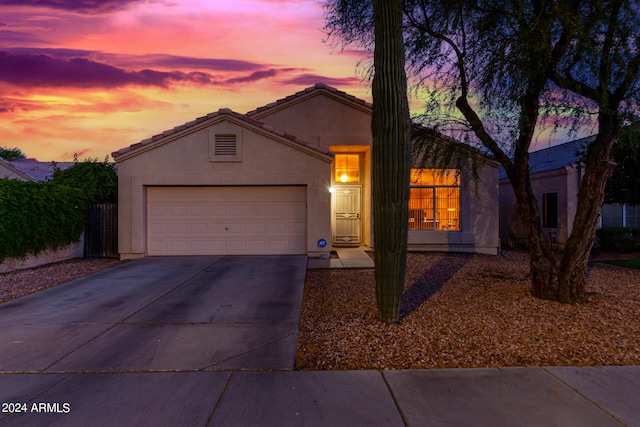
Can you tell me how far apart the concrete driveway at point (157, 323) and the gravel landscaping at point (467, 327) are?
0.47 metres

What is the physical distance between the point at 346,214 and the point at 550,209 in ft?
27.5

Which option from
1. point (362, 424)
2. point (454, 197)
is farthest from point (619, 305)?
point (454, 197)

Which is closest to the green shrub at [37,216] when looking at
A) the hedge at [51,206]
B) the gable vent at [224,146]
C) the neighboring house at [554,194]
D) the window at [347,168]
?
the hedge at [51,206]

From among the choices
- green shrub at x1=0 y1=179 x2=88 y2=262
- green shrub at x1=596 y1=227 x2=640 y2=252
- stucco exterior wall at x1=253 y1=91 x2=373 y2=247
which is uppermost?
stucco exterior wall at x1=253 y1=91 x2=373 y2=247

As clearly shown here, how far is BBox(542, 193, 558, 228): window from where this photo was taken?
15930mm

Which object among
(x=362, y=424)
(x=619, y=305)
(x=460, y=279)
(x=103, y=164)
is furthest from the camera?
(x=103, y=164)

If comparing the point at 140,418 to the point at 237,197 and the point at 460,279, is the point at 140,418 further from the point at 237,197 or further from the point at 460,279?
the point at 237,197

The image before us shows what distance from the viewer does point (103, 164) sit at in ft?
44.3

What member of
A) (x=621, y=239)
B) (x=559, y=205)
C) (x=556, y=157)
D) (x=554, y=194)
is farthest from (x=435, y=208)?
(x=556, y=157)

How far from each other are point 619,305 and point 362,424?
19.4 feet

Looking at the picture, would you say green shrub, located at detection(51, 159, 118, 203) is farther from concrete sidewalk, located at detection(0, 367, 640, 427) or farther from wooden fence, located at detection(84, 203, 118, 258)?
concrete sidewalk, located at detection(0, 367, 640, 427)

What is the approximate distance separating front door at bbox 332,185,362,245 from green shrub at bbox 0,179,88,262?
8.07m

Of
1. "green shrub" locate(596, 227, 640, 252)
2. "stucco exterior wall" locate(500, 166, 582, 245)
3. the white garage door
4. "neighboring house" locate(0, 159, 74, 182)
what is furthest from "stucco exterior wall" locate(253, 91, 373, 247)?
"green shrub" locate(596, 227, 640, 252)

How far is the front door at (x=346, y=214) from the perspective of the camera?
14.6 meters
